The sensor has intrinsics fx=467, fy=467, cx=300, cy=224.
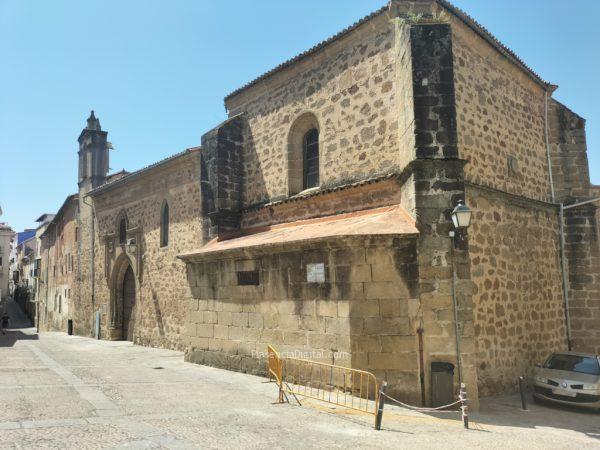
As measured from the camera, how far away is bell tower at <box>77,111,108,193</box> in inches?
1001

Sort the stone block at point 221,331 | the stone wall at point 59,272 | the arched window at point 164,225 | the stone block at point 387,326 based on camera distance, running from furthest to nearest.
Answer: the stone wall at point 59,272 < the arched window at point 164,225 < the stone block at point 221,331 < the stone block at point 387,326

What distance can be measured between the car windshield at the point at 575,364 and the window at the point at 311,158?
7.12 metres

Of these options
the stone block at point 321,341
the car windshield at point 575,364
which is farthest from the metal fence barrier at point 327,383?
the car windshield at point 575,364

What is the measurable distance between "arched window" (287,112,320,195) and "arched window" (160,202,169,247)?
6867mm

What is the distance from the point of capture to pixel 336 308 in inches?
356

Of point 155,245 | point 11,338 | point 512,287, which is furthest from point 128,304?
point 512,287

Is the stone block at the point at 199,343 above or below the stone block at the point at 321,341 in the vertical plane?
below

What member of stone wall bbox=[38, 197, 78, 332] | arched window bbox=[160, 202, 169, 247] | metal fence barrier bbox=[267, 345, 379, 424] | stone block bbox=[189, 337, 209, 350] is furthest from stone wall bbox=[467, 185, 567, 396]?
stone wall bbox=[38, 197, 78, 332]

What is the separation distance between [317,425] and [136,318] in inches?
553

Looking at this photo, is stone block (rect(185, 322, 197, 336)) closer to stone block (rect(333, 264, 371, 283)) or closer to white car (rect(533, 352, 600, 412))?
stone block (rect(333, 264, 371, 283))

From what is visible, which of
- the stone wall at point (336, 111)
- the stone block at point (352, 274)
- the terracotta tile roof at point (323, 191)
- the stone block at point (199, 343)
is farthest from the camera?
the stone block at point (199, 343)

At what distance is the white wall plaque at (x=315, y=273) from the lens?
30.8 feet

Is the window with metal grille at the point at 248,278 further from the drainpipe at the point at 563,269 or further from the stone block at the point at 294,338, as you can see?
the drainpipe at the point at 563,269

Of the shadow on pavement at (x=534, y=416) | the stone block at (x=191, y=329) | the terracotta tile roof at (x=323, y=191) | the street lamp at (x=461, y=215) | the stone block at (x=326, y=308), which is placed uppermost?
the terracotta tile roof at (x=323, y=191)
